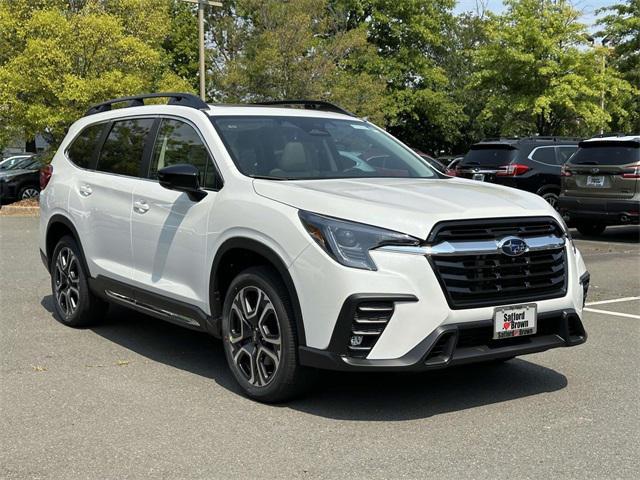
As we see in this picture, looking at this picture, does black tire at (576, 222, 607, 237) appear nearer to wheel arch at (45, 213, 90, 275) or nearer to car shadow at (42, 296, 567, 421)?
car shadow at (42, 296, 567, 421)

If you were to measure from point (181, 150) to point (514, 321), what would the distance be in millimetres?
2605

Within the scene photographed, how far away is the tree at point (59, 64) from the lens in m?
19.8

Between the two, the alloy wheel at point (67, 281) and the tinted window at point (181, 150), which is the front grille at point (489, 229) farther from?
the alloy wheel at point (67, 281)

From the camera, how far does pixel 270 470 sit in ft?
12.2

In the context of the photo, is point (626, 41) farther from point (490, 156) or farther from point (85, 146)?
point (85, 146)

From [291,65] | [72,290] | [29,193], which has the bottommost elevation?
[29,193]

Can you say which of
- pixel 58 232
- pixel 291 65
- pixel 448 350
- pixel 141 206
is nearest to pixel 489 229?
pixel 448 350

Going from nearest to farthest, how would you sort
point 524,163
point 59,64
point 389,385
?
point 389,385, point 524,163, point 59,64

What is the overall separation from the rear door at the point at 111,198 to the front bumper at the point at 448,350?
2224 millimetres

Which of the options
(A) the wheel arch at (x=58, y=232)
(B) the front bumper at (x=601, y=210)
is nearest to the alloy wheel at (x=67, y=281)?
(A) the wheel arch at (x=58, y=232)

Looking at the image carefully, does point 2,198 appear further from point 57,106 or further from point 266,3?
point 266,3

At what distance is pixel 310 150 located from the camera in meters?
5.59

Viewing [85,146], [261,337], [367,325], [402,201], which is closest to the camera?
[367,325]

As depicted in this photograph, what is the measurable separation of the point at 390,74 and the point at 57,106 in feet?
69.6
